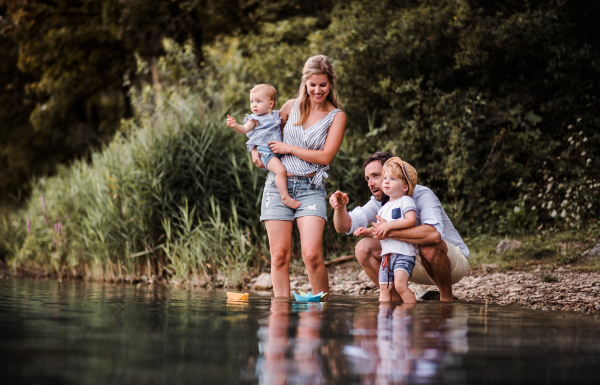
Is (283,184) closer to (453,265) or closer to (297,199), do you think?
(297,199)

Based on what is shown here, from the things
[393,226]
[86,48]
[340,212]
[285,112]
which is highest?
[86,48]

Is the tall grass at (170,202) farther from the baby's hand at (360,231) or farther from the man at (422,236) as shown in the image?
the baby's hand at (360,231)

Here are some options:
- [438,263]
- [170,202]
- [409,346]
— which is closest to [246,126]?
[438,263]

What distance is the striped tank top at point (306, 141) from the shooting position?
4055mm

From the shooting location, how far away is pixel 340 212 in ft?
13.4

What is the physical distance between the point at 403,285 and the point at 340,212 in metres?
0.66

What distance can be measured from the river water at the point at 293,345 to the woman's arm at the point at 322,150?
1.01 m

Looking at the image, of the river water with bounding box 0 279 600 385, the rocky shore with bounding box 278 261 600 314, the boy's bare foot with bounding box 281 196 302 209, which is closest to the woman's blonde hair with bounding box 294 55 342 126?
the boy's bare foot with bounding box 281 196 302 209

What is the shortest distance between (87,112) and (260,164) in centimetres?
1503

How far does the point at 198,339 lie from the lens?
2.42 meters

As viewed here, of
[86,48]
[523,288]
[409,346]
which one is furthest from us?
[86,48]

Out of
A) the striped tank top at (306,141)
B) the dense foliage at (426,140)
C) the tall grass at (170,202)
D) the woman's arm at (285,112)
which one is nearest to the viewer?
the striped tank top at (306,141)

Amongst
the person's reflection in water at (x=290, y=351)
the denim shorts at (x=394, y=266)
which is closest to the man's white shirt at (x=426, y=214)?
the denim shorts at (x=394, y=266)

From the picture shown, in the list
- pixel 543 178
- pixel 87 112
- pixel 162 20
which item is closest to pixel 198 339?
pixel 543 178
